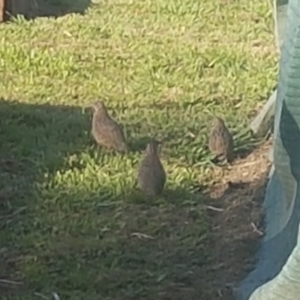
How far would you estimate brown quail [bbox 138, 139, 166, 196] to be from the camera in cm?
526

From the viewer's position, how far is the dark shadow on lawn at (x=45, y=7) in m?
8.87

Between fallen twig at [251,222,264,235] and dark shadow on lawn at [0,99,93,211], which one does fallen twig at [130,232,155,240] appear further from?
dark shadow on lawn at [0,99,93,211]

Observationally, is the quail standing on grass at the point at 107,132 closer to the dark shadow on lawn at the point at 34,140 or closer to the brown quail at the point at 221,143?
the dark shadow on lawn at the point at 34,140

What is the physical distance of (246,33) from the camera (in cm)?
857

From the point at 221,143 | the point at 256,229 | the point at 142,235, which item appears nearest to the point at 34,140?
the point at 221,143

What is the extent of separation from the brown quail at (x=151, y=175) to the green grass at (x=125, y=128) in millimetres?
55

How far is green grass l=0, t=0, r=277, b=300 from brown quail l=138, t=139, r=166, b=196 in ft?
0.18

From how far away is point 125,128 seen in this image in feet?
20.8

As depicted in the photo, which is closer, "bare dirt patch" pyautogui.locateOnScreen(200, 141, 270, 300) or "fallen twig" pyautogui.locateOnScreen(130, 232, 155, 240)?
"bare dirt patch" pyautogui.locateOnScreen(200, 141, 270, 300)

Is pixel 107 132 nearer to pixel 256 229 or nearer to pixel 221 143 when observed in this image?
pixel 221 143

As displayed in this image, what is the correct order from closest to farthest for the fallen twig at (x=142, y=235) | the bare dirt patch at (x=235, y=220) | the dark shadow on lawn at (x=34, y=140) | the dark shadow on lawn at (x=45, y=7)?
the bare dirt patch at (x=235, y=220), the fallen twig at (x=142, y=235), the dark shadow on lawn at (x=34, y=140), the dark shadow on lawn at (x=45, y=7)

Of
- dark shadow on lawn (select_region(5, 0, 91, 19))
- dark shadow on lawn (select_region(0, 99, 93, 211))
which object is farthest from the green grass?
dark shadow on lawn (select_region(5, 0, 91, 19))

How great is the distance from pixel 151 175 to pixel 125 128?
113cm

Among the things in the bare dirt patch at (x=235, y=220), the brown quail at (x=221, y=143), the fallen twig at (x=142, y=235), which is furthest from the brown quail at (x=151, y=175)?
the brown quail at (x=221, y=143)
